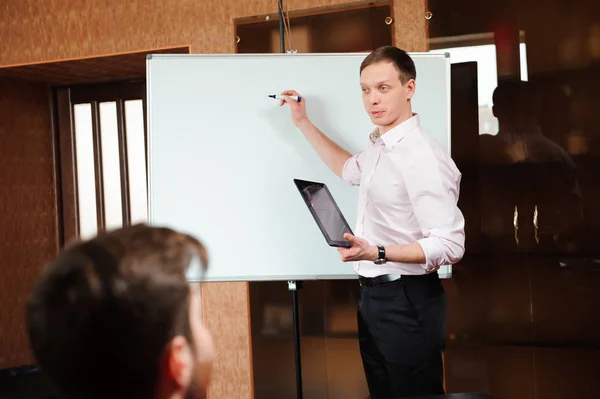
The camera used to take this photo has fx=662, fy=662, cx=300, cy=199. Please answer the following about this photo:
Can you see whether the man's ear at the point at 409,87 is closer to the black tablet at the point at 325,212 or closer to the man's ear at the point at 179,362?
the black tablet at the point at 325,212

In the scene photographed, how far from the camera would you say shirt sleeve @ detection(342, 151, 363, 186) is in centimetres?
233

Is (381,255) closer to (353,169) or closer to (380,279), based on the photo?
(380,279)

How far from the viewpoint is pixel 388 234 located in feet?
6.68

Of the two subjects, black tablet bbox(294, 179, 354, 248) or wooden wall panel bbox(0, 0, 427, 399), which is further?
wooden wall panel bbox(0, 0, 427, 399)

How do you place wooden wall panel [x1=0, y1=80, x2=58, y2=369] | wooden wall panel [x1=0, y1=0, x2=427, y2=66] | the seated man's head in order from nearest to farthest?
the seated man's head < wooden wall panel [x1=0, y1=0, x2=427, y2=66] < wooden wall panel [x1=0, y1=80, x2=58, y2=369]

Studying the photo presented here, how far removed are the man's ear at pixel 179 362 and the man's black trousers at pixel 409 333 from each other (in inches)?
54.0

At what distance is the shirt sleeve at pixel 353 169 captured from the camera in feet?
7.63

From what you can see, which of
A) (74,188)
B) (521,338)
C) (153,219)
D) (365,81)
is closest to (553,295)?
(521,338)

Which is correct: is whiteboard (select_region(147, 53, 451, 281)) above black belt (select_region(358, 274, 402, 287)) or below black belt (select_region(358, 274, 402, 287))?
above

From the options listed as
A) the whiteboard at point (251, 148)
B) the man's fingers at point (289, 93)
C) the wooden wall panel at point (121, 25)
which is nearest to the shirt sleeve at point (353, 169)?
the whiteboard at point (251, 148)

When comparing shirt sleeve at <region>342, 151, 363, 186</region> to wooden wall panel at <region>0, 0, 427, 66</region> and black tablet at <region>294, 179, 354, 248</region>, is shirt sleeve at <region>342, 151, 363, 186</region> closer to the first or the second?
black tablet at <region>294, 179, 354, 248</region>

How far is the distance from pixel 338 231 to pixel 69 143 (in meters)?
3.06

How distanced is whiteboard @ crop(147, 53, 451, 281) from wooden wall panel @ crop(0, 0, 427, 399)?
0.95 m

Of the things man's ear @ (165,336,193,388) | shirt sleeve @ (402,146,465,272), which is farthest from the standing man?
man's ear @ (165,336,193,388)
